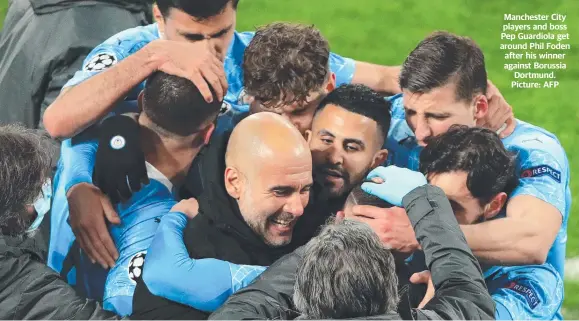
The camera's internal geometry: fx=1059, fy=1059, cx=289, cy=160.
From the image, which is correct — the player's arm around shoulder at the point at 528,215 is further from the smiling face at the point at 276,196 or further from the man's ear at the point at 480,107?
the smiling face at the point at 276,196

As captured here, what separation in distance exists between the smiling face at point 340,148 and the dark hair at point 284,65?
107mm

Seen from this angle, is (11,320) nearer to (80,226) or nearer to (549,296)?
(80,226)

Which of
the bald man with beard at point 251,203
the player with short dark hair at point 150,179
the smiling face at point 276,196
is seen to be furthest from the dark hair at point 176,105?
the smiling face at point 276,196

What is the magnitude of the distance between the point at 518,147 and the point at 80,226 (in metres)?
1.40

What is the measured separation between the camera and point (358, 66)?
11.5ft

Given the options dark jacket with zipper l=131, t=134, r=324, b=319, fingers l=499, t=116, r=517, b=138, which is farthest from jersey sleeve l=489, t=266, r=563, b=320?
dark jacket with zipper l=131, t=134, r=324, b=319

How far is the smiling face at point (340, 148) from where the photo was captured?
10.9 feet

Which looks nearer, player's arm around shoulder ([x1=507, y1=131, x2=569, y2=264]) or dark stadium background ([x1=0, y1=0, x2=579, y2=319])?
player's arm around shoulder ([x1=507, y1=131, x2=569, y2=264])

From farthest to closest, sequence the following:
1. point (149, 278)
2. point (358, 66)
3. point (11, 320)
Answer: point (358, 66)
point (149, 278)
point (11, 320)

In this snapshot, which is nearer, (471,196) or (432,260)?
(432,260)

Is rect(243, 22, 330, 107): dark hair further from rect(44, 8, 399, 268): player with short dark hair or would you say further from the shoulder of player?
the shoulder of player

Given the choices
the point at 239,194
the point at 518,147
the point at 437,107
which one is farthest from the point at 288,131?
the point at 518,147

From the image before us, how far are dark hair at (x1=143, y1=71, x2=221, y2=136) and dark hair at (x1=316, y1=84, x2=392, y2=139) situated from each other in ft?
1.20

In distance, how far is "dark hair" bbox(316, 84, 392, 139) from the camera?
334 centimetres
